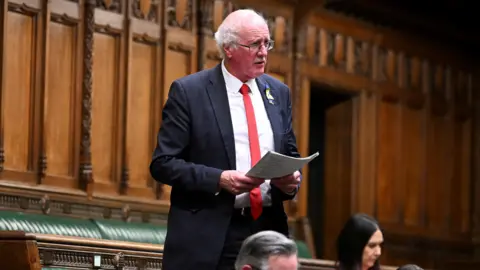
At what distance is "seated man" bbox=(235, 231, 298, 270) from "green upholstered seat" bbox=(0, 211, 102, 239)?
3.37 m

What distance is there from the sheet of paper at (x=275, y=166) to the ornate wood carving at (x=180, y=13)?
5.03 metres

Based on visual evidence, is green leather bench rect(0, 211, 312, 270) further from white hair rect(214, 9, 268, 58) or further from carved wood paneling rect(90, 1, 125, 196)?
white hair rect(214, 9, 268, 58)

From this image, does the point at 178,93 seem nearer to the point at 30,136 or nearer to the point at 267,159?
the point at 267,159

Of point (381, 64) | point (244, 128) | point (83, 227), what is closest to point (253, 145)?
point (244, 128)

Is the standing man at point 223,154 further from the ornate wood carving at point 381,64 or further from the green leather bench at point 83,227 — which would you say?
the ornate wood carving at point 381,64

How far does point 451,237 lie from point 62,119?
5515 mm

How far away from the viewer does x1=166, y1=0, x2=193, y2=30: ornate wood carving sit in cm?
898

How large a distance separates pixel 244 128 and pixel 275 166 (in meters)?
0.35

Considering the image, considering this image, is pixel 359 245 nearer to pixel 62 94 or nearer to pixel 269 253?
pixel 269 253

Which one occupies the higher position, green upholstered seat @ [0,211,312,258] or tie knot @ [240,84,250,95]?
tie knot @ [240,84,250,95]

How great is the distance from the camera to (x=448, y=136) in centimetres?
1220

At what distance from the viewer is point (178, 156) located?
13.9 feet

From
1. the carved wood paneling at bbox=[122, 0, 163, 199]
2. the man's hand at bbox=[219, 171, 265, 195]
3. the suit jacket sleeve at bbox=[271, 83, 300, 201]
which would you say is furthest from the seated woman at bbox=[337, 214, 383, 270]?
the carved wood paneling at bbox=[122, 0, 163, 199]

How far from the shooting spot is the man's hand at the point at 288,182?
4184mm
